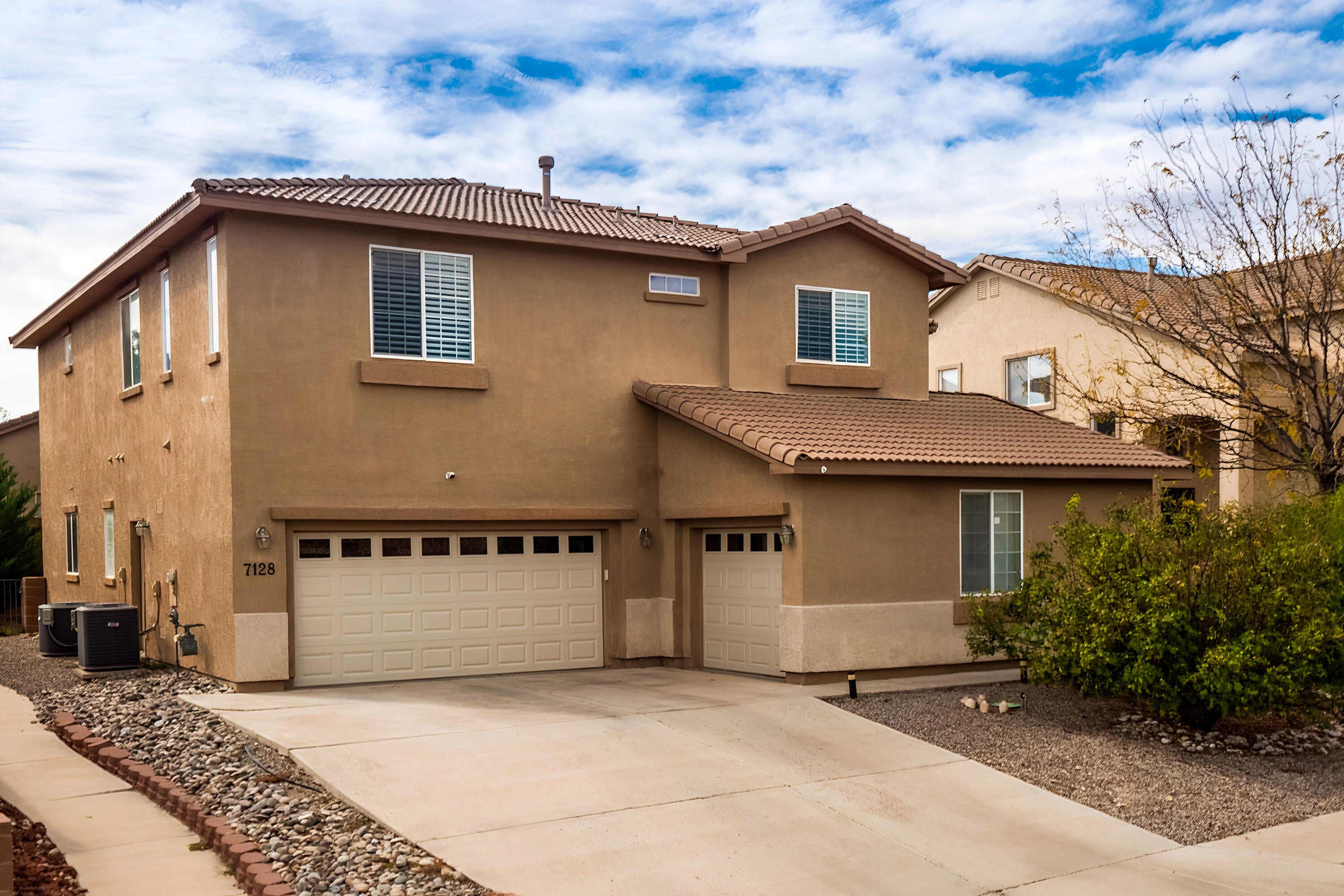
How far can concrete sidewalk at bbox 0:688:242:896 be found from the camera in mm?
8094

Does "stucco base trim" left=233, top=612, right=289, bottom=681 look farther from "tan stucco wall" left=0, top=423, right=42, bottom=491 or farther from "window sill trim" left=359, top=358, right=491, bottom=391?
"tan stucco wall" left=0, top=423, right=42, bottom=491

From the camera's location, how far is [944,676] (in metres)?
15.4

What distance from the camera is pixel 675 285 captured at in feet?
58.2

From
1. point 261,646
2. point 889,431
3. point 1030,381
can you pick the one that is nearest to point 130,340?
point 261,646

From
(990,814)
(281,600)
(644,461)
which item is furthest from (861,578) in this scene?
(281,600)

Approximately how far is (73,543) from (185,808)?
15.4 m

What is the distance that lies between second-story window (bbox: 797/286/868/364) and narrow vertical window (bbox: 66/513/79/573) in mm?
14420

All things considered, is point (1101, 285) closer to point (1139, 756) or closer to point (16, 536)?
point (1139, 756)

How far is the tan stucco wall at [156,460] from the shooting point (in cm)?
1495

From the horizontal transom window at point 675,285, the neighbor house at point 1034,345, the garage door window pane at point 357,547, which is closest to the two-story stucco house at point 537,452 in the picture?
the garage door window pane at point 357,547

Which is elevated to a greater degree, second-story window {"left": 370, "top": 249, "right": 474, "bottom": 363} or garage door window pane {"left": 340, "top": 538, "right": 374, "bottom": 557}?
second-story window {"left": 370, "top": 249, "right": 474, "bottom": 363}

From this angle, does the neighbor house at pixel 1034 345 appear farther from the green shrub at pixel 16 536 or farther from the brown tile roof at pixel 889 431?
the green shrub at pixel 16 536

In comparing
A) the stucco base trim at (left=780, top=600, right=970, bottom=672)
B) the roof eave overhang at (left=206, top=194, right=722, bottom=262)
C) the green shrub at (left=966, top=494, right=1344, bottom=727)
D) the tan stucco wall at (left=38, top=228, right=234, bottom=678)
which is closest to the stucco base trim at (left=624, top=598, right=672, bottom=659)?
the stucco base trim at (left=780, top=600, right=970, bottom=672)

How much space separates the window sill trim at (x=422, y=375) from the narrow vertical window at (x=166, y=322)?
3.64 m
